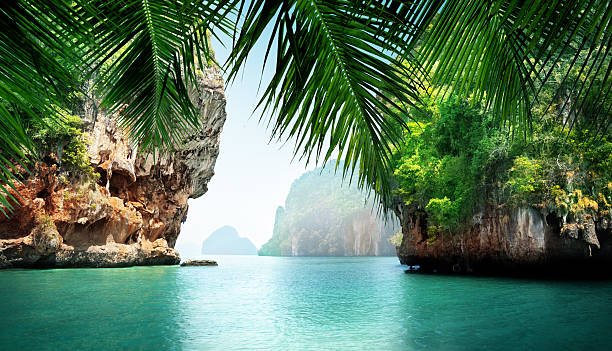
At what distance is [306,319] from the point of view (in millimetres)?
8773

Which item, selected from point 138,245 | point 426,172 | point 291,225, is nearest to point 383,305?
point 426,172

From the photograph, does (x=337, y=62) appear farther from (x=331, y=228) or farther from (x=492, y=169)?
(x=331, y=228)

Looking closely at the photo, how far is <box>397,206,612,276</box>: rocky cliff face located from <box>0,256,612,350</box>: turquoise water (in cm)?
208

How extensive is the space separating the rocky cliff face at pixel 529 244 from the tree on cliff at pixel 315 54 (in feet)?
53.4

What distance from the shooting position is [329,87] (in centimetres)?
155

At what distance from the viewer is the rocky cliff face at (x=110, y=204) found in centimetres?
1947

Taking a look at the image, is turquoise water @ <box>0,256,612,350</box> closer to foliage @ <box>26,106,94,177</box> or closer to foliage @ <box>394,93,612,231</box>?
foliage @ <box>394,93,612,231</box>

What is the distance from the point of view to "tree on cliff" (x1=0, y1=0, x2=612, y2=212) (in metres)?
1.09

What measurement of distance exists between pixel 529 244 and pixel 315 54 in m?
17.7

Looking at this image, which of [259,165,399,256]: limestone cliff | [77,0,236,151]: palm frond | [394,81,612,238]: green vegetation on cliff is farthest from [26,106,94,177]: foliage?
[259,165,399,256]: limestone cliff

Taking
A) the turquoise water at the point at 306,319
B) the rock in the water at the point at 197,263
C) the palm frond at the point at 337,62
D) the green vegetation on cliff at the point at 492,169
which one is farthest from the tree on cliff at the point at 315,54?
the rock in the water at the point at 197,263

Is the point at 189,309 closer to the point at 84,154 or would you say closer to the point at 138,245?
the point at 84,154

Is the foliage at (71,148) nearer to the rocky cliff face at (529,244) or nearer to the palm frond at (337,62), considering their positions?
the rocky cliff face at (529,244)

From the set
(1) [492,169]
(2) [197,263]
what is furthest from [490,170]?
(2) [197,263]
